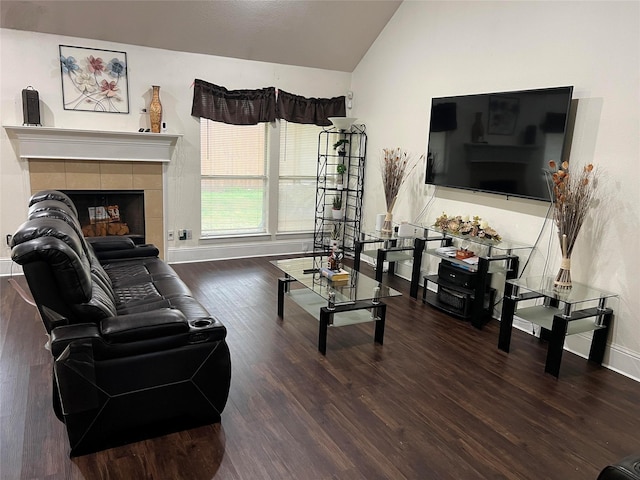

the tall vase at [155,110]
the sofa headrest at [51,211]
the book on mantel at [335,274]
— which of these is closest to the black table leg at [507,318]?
the book on mantel at [335,274]

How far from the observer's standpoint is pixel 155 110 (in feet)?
16.8

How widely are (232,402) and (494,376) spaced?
1781 mm

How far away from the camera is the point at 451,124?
4.61 meters

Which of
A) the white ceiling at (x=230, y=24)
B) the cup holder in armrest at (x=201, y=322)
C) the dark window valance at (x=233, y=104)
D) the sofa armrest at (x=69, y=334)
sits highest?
the white ceiling at (x=230, y=24)

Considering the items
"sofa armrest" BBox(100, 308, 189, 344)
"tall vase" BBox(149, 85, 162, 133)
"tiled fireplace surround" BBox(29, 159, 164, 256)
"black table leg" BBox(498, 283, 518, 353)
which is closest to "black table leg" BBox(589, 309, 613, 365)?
"black table leg" BBox(498, 283, 518, 353)

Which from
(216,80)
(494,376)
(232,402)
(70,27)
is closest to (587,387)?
(494,376)

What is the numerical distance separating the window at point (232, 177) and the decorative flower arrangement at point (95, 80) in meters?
1.01

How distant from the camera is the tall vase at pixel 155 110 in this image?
5.12m

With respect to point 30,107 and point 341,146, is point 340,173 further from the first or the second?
point 30,107

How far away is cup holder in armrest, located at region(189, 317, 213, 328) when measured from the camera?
2434 mm

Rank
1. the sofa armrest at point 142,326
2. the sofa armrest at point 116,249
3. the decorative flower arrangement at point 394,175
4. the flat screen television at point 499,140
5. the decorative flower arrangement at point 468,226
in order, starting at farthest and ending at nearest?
the decorative flower arrangement at point 394,175 < the decorative flower arrangement at point 468,226 < the sofa armrest at point 116,249 < the flat screen television at point 499,140 < the sofa armrest at point 142,326

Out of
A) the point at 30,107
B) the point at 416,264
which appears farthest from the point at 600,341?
the point at 30,107

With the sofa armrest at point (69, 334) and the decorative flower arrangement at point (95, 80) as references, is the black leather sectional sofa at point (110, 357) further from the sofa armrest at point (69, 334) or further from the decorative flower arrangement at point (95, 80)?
the decorative flower arrangement at point (95, 80)

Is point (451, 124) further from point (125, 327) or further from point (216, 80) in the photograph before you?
point (125, 327)
